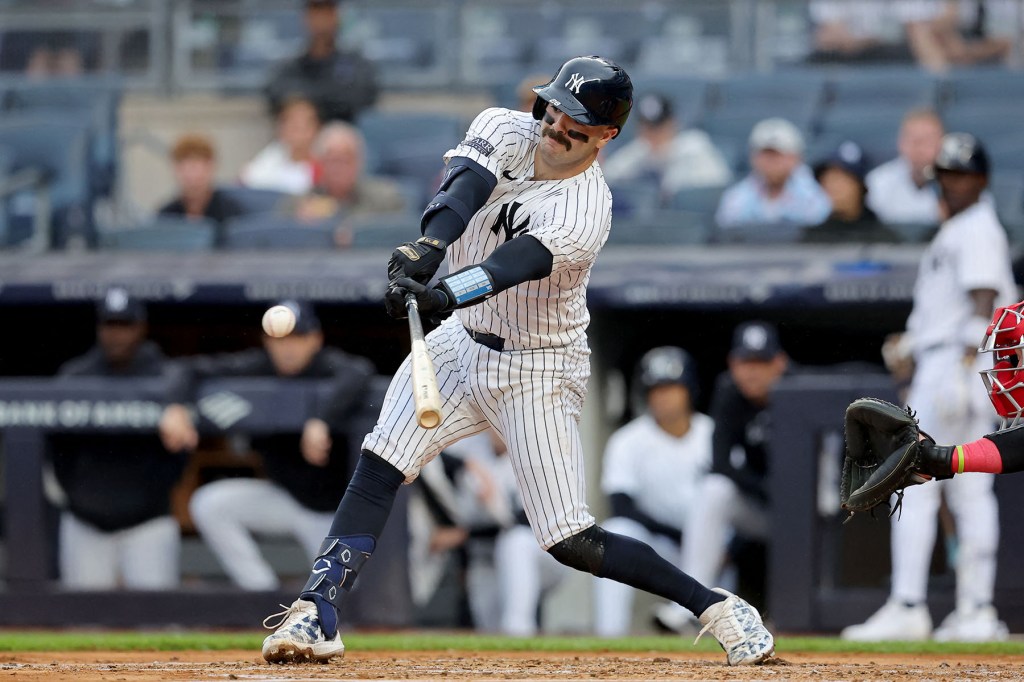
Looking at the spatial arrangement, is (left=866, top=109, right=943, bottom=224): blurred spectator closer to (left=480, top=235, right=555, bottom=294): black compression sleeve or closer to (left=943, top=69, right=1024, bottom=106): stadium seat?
(left=943, top=69, right=1024, bottom=106): stadium seat

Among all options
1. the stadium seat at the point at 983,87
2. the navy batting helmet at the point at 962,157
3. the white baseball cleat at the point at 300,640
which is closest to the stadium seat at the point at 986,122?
the stadium seat at the point at 983,87

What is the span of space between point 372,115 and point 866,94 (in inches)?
109

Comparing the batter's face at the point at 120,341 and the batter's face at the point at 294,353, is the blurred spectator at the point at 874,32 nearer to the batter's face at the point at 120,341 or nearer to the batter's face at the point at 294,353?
the batter's face at the point at 294,353

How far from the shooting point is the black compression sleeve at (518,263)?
375 cm

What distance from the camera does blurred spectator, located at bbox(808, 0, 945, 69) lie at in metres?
9.03

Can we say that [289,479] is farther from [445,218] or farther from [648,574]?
[445,218]

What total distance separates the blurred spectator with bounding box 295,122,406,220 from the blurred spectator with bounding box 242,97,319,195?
10.7 inches

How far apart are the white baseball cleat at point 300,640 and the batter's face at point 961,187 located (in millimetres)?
3388

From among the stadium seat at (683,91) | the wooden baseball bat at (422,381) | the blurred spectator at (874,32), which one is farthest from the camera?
the blurred spectator at (874,32)

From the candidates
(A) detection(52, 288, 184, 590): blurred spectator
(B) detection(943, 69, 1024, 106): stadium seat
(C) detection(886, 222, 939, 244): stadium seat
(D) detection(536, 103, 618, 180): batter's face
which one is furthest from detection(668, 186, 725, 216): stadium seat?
(D) detection(536, 103, 618, 180): batter's face

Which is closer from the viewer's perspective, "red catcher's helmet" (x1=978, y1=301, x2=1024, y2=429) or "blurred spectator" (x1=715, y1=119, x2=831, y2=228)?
→ "red catcher's helmet" (x1=978, y1=301, x2=1024, y2=429)

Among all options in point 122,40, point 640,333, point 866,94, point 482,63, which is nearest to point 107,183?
point 122,40

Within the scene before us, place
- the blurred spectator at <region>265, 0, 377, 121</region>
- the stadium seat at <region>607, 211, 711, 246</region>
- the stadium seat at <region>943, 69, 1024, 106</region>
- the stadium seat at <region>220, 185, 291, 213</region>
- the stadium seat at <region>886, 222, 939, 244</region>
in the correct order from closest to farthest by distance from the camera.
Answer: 1. the stadium seat at <region>886, 222, 939, 244</region>
2. the stadium seat at <region>607, 211, 711, 246</region>
3. the stadium seat at <region>220, 185, 291, 213</region>
4. the stadium seat at <region>943, 69, 1024, 106</region>
5. the blurred spectator at <region>265, 0, 377, 121</region>

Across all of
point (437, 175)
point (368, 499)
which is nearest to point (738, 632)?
point (368, 499)
